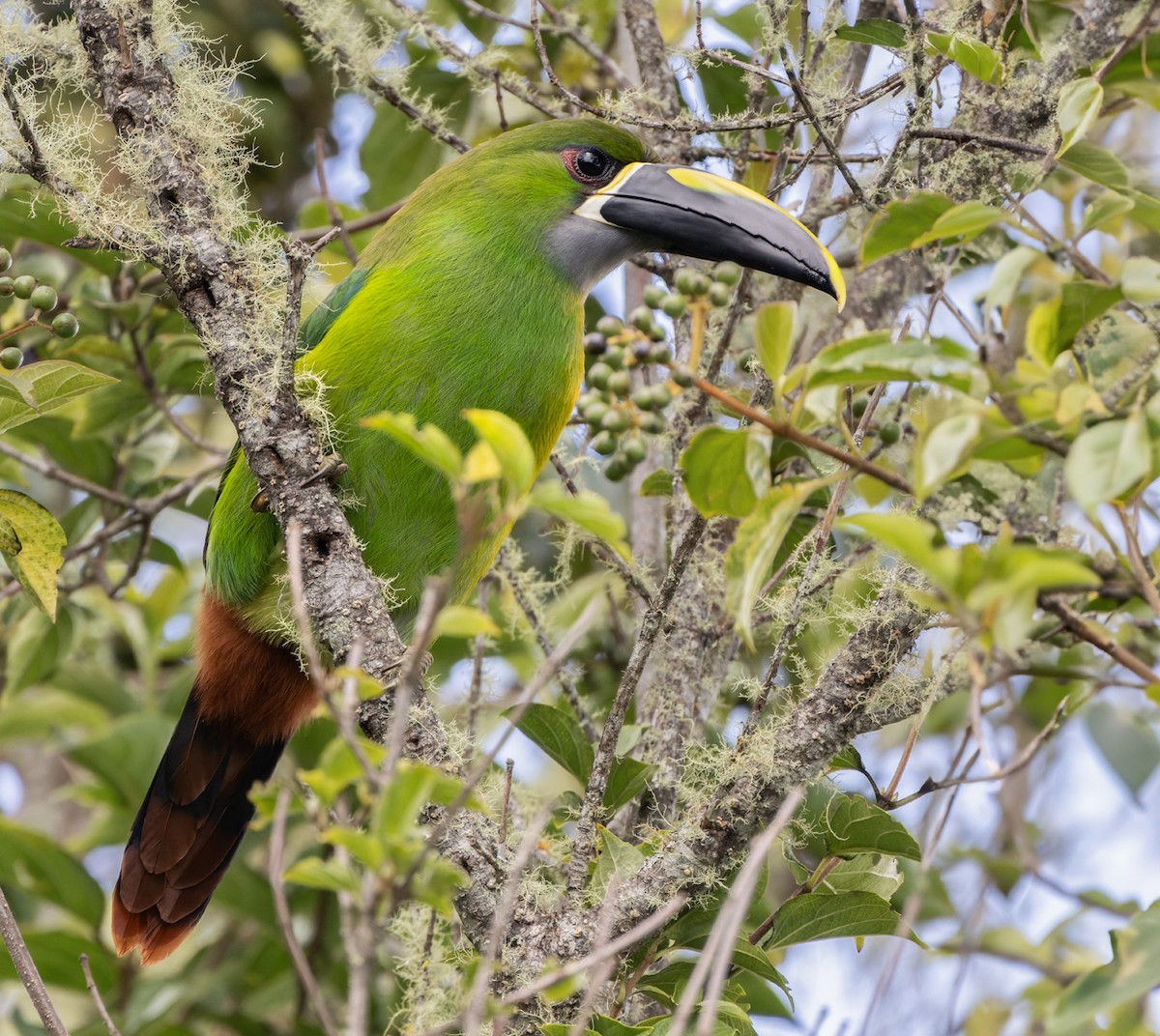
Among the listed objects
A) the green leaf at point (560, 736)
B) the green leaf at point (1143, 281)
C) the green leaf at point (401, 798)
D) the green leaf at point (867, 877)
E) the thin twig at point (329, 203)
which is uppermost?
the thin twig at point (329, 203)

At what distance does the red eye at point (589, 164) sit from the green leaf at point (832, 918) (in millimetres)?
1376

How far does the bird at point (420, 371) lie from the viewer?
2.19 meters

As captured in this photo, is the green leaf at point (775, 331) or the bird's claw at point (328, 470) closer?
the green leaf at point (775, 331)

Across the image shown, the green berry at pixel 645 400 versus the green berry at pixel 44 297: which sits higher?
the green berry at pixel 44 297

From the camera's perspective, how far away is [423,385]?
2.22 meters

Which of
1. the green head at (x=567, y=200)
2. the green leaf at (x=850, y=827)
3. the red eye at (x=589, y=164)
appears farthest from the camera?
the red eye at (x=589, y=164)

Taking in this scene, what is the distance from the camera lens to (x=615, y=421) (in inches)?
61.2

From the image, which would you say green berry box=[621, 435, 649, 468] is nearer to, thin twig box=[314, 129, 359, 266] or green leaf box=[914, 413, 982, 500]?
green leaf box=[914, 413, 982, 500]

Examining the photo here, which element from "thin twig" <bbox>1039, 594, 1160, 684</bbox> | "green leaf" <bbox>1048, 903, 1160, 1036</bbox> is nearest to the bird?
"thin twig" <bbox>1039, 594, 1160, 684</bbox>

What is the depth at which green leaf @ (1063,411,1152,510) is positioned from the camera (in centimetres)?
110

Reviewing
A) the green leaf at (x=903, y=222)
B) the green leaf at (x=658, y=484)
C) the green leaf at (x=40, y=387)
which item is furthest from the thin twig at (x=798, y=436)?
the green leaf at (x=40, y=387)

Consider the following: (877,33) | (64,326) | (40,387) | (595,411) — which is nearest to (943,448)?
(595,411)

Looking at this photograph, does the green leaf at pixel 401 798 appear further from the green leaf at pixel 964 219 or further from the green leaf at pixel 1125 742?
the green leaf at pixel 1125 742

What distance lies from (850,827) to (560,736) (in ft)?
1.51
